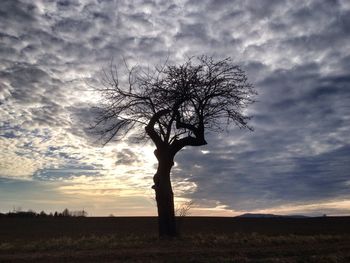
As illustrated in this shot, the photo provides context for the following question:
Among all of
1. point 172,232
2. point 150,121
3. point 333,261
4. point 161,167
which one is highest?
point 150,121

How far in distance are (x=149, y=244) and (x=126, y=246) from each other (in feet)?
3.91

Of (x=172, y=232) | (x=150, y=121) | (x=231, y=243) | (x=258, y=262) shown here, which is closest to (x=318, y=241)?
(x=231, y=243)

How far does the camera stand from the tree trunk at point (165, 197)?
21781 millimetres

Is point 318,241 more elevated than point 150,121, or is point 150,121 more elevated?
point 150,121

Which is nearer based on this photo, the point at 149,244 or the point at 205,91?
the point at 149,244

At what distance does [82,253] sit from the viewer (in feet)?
50.5

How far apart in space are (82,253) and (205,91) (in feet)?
33.8

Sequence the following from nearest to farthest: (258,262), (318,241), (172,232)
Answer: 1. (258,262)
2. (318,241)
3. (172,232)

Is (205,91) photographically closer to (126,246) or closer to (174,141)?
(174,141)

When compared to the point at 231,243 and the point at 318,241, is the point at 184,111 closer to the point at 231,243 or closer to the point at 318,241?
the point at 231,243

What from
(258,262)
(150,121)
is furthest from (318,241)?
(150,121)

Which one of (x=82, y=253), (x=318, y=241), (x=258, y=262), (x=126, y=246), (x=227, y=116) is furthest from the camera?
(x=227, y=116)

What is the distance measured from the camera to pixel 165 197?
22.0m

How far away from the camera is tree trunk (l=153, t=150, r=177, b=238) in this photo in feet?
71.5
